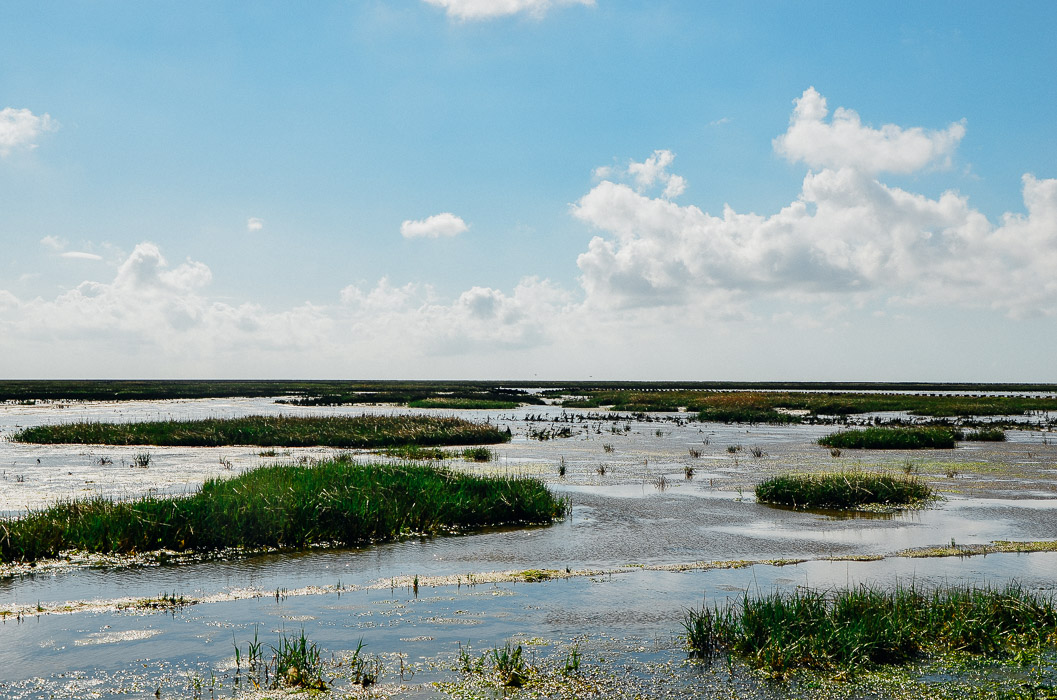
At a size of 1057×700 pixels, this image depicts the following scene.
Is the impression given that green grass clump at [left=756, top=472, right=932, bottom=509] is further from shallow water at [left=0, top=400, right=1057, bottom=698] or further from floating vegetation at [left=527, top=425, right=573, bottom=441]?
floating vegetation at [left=527, top=425, right=573, bottom=441]

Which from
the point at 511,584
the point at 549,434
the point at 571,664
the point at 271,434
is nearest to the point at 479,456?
the point at 271,434

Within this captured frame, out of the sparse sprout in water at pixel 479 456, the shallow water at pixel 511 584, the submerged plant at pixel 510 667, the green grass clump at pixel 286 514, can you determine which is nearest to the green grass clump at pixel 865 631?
the shallow water at pixel 511 584

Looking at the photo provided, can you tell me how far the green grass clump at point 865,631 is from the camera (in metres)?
8.50

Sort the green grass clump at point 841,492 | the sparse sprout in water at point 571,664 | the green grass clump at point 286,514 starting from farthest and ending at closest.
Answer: the green grass clump at point 841,492
the green grass clump at point 286,514
the sparse sprout in water at point 571,664

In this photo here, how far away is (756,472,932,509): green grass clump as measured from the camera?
19.9m

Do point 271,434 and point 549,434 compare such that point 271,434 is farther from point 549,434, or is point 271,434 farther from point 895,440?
point 895,440

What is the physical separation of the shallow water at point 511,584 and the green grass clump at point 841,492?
0.79 metres

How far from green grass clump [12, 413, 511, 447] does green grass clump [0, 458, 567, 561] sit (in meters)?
16.2

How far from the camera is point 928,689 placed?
7812 millimetres

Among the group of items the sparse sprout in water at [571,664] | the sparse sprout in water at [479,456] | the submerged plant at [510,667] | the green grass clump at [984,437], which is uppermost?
the submerged plant at [510,667]

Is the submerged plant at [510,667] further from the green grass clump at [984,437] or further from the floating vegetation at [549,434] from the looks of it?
the green grass clump at [984,437]

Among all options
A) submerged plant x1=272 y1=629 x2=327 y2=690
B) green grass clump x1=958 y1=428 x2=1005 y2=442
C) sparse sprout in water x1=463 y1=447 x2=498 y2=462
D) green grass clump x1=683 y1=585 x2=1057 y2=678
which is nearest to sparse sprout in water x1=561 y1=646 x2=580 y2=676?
green grass clump x1=683 y1=585 x2=1057 y2=678

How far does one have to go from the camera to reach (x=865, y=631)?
874 centimetres

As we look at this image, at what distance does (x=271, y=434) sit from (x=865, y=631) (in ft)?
105
